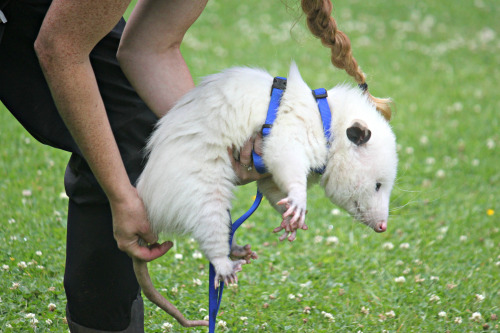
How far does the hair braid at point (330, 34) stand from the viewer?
2.13 m

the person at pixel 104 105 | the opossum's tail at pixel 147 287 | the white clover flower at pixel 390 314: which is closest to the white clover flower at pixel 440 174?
the white clover flower at pixel 390 314

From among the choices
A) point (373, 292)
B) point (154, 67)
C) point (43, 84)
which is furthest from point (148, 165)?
point (373, 292)

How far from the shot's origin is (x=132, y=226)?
1.97 m

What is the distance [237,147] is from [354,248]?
2.06 metres

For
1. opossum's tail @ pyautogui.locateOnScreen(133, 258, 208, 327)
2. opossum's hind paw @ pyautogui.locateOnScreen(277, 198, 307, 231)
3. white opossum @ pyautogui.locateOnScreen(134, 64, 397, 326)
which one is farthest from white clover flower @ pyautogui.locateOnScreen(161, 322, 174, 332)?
opossum's hind paw @ pyautogui.locateOnScreen(277, 198, 307, 231)

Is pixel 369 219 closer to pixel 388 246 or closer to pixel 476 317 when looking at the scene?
pixel 476 317

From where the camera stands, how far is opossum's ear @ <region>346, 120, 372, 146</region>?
1.98m

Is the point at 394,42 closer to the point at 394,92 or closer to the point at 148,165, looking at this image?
the point at 394,92

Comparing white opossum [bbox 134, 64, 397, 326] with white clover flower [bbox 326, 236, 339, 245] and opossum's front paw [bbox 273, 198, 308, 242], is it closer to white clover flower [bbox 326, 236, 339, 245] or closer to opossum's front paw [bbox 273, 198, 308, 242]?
opossum's front paw [bbox 273, 198, 308, 242]

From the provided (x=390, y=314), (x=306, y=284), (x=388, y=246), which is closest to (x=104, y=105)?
(x=306, y=284)

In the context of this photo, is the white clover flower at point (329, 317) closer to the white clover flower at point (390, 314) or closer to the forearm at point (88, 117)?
the white clover flower at point (390, 314)

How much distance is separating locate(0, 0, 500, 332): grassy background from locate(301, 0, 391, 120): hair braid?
3.0 inches

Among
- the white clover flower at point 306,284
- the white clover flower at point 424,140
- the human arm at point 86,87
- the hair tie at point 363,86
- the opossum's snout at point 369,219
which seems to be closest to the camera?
the human arm at point 86,87

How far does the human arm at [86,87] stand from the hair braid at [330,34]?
0.71 m
